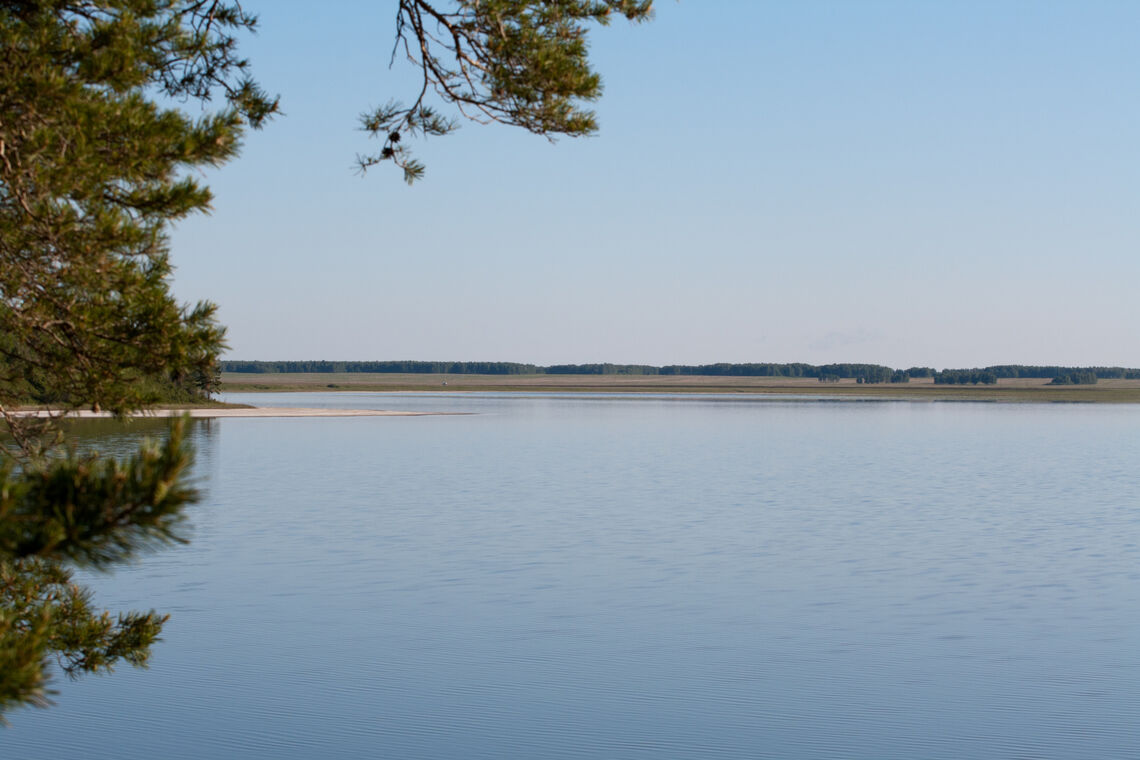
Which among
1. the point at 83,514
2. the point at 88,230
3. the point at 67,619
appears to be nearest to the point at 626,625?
the point at 67,619

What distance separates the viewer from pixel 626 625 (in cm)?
1474

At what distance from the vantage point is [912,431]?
2456 inches

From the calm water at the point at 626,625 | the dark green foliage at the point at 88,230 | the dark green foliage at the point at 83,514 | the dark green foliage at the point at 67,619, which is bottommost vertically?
the calm water at the point at 626,625

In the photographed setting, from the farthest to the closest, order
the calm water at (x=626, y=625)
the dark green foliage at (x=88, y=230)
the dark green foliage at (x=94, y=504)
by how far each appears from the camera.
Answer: the calm water at (x=626, y=625) < the dark green foliage at (x=88, y=230) < the dark green foliage at (x=94, y=504)

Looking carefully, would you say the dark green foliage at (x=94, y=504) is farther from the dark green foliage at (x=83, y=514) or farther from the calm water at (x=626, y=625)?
the calm water at (x=626, y=625)

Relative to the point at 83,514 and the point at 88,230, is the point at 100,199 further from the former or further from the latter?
the point at 83,514

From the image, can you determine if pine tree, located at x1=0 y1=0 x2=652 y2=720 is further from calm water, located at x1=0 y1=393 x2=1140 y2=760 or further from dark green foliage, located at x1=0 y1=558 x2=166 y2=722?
calm water, located at x1=0 y1=393 x2=1140 y2=760

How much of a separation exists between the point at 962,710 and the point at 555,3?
7.45 meters

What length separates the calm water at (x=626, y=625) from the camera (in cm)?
1075

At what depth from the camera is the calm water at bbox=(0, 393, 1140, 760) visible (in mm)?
10750

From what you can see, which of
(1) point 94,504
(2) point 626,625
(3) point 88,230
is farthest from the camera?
(2) point 626,625

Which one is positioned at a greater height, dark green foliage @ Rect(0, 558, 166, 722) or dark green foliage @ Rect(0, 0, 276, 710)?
dark green foliage @ Rect(0, 0, 276, 710)

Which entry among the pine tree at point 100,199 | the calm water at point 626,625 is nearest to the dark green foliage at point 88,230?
the pine tree at point 100,199

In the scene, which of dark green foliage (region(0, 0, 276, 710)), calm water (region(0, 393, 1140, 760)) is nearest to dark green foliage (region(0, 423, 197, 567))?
dark green foliage (region(0, 0, 276, 710))
